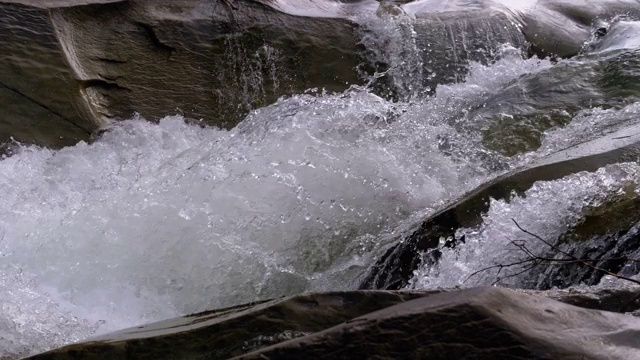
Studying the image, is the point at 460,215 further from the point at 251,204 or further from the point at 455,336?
the point at 455,336

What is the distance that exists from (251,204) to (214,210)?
159mm

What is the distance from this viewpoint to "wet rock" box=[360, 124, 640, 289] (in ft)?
11.3

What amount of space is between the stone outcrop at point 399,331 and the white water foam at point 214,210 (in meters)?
0.99

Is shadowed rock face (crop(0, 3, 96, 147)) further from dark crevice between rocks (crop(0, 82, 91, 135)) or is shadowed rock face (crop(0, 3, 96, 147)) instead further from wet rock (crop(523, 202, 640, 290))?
wet rock (crop(523, 202, 640, 290))

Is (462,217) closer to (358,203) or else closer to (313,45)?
(358,203)

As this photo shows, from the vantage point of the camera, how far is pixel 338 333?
1.85 meters

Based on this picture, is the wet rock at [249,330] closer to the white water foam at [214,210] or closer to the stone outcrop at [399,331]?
the stone outcrop at [399,331]

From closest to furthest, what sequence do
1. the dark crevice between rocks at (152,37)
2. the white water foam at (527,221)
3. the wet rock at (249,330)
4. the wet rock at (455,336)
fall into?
the wet rock at (455,336) < the wet rock at (249,330) < the white water foam at (527,221) < the dark crevice between rocks at (152,37)

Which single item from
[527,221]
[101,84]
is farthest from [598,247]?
[101,84]

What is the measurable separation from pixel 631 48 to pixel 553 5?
0.94 meters

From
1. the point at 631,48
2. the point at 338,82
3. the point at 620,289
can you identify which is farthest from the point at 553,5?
the point at 620,289

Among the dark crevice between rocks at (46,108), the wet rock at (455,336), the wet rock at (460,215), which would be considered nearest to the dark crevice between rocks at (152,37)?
the dark crevice between rocks at (46,108)

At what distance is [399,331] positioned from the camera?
6.07 ft

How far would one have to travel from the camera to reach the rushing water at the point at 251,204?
3.40 m
